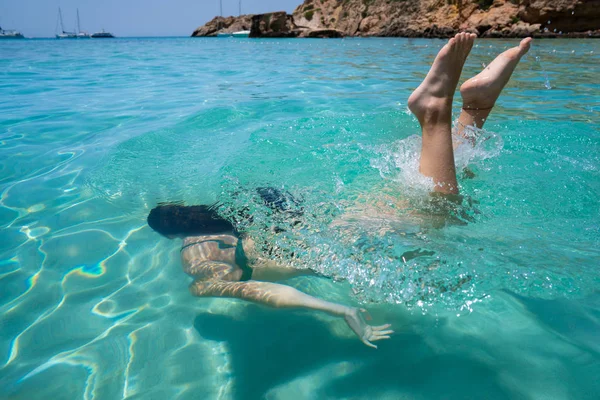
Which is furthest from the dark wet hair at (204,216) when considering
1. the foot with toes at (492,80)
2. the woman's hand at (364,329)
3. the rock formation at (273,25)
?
the rock formation at (273,25)

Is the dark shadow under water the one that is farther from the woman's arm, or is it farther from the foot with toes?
the foot with toes

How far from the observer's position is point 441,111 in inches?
92.5

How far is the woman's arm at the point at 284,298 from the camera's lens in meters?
1.68

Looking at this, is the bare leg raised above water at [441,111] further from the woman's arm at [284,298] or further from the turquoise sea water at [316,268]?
the woman's arm at [284,298]

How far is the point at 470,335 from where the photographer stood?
169 cm

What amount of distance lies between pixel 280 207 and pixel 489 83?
1.70 meters

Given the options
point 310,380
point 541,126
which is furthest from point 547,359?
point 541,126

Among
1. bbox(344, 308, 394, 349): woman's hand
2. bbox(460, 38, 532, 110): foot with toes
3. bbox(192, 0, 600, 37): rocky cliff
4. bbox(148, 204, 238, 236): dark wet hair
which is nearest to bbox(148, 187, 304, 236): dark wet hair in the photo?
bbox(148, 204, 238, 236): dark wet hair

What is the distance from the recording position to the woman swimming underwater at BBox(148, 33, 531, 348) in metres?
1.85

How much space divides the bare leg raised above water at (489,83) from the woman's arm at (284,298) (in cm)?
190

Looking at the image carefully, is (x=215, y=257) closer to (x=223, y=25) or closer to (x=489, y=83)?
(x=489, y=83)

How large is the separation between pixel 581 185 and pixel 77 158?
4.24 metres

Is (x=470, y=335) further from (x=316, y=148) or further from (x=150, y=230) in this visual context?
(x=316, y=148)

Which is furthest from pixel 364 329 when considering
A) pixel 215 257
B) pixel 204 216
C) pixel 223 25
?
pixel 223 25
